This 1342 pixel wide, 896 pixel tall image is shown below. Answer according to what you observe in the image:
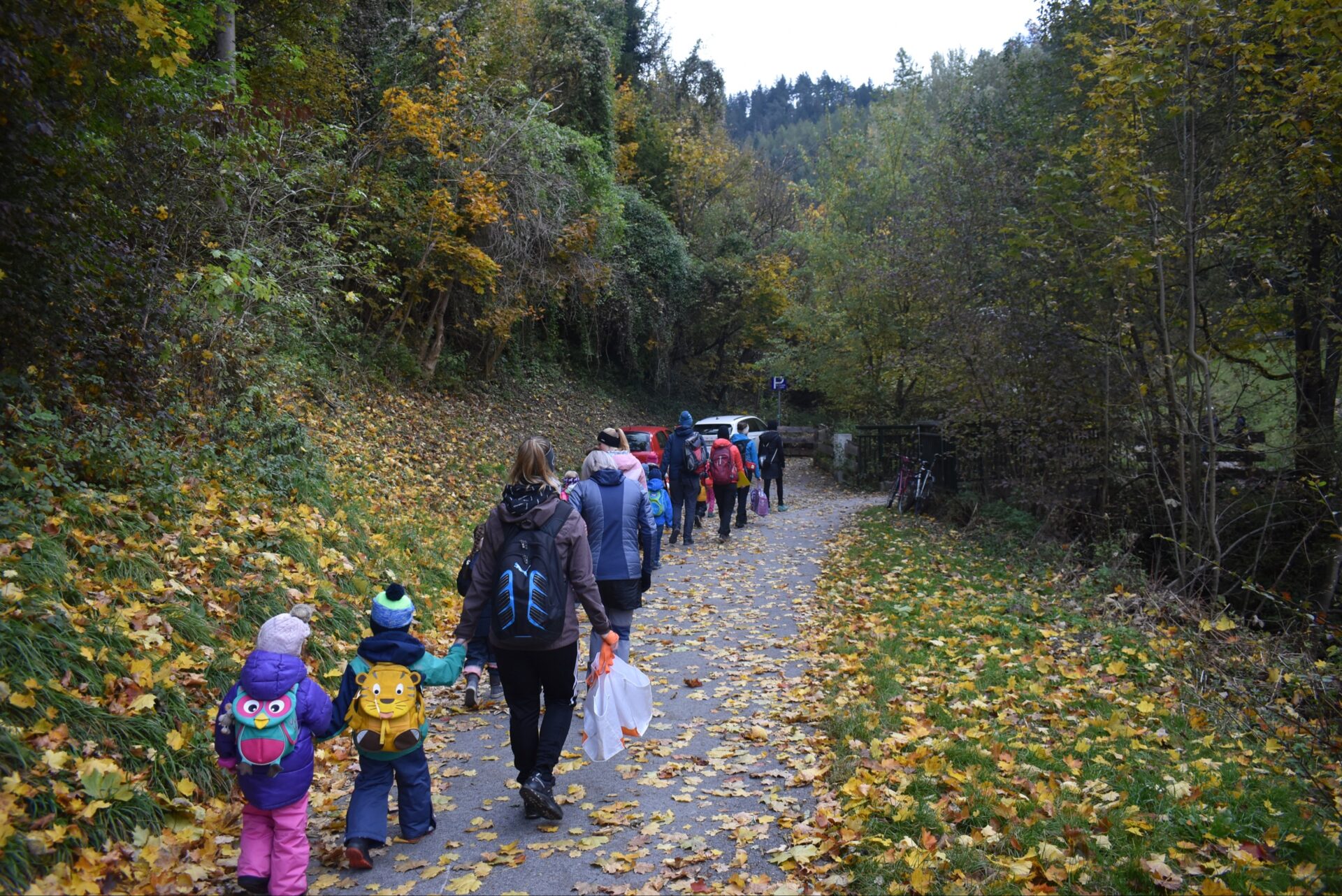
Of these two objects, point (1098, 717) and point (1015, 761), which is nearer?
point (1015, 761)

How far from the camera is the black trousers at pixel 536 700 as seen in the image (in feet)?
15.5

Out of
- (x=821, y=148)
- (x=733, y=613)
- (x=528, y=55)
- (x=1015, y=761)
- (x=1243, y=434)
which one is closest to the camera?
(x=1015, y=761)

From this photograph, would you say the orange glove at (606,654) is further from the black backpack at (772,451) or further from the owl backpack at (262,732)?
the black backpack at (772,451)

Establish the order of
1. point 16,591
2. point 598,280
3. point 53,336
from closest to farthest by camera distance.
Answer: point 16,591
point 53,336
point 598,280

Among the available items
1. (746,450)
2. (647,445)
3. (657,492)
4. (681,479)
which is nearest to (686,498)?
(681,479)

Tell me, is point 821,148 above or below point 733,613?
above

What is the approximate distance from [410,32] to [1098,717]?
16.8m

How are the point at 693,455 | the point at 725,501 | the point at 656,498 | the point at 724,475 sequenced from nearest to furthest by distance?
the point at 656,498
the point at 693,455
the point at 724,475
the point at 725,501

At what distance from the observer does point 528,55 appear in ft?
75.1

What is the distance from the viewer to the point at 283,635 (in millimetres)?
4027

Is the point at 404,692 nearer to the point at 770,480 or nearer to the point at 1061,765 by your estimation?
the point at 1061,765

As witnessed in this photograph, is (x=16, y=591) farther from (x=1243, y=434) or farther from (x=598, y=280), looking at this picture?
(x=598, y=280)

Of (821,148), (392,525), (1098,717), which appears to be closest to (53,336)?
(392,525)

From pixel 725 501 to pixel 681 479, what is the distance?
0.90 meters
